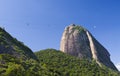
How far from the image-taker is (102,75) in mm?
160000

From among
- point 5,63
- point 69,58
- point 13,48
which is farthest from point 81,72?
point 5,63

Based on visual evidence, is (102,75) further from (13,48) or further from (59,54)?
(13,48)

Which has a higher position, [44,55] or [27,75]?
[44,55]

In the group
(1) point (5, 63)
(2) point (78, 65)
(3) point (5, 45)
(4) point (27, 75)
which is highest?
(2) point (78, 65)

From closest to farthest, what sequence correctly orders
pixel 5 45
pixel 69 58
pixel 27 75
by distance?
pixel 27 75 → pixel 5 45 → pixel 69 58

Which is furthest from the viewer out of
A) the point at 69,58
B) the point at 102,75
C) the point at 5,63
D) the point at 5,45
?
the point at 69,58

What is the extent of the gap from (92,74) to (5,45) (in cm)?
6736

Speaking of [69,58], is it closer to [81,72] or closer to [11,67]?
[81,72]

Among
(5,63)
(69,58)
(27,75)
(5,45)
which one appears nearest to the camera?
(27,75)

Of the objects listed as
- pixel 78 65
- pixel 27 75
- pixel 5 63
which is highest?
pixel 78 65

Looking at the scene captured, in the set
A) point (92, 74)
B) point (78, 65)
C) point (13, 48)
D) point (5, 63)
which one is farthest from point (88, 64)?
point (5, 63)

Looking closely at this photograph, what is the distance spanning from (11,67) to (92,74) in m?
92.5

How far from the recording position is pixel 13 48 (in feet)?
373

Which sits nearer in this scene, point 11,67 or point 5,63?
point 11,67
